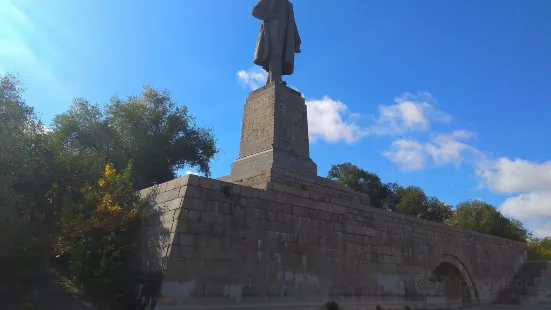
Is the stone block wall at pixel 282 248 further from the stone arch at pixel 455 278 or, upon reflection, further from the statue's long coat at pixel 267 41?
the statue's long coat at pixel 267 41

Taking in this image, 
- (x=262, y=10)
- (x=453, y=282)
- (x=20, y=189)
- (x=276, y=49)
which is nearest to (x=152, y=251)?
(x=20, y=189)

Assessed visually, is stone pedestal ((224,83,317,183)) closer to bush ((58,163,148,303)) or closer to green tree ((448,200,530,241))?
bush ((58,163,148,303))

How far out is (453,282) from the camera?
15.9m

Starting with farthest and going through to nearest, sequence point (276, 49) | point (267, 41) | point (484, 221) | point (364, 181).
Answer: point (364, 181) < point (484, 221) < point (267, 41) < point (276, 49)

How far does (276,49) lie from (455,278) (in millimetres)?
10581

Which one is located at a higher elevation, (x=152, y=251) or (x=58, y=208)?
(x=58, y=208)

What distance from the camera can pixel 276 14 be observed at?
14.7 meters

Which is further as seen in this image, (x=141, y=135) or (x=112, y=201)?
(x=141, y=135)

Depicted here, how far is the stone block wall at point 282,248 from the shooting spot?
26.7ft

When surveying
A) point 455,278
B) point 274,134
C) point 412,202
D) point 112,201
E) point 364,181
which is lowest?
point 455,278

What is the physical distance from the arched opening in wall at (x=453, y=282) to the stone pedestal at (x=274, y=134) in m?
6.16

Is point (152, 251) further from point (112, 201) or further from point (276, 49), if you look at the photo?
point (276, 49)

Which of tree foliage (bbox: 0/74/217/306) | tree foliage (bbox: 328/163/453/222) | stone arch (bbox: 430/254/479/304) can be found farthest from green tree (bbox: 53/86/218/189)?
tree foliage (bbox: 328/163/453/222)

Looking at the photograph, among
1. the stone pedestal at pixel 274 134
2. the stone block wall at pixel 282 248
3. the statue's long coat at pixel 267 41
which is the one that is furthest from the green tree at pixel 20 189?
the statue's long coat at pixel 267 41
